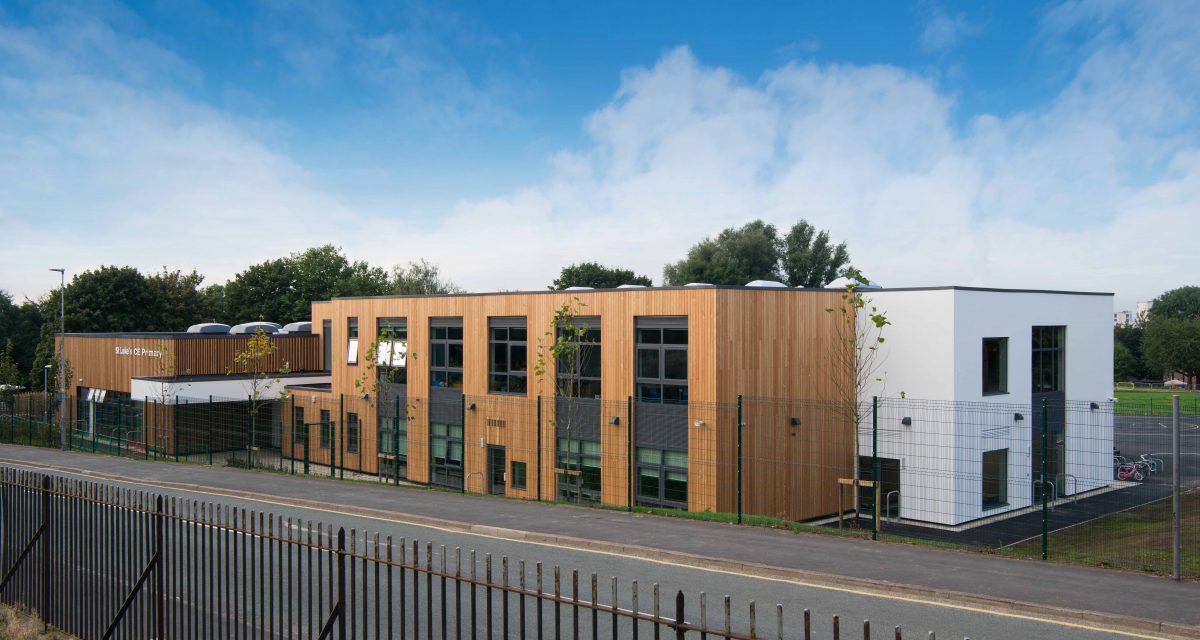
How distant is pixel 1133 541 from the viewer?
58.2ft

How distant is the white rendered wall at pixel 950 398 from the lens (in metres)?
23.2

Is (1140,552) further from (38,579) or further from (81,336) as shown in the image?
(81,336)

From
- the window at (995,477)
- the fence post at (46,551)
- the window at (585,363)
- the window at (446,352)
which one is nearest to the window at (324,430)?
the window at (446,352)

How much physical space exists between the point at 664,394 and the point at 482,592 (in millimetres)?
13336

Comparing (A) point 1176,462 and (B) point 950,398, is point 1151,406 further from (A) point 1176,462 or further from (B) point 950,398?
(A) point 1176,462

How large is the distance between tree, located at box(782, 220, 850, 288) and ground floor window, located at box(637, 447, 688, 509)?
53.3 meters

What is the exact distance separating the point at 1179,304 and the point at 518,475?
402ft

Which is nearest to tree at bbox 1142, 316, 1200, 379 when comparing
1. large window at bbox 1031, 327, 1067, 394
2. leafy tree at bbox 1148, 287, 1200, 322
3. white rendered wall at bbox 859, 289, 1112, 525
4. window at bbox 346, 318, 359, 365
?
leafy tree at bbox 1148, 287, 1200, 322

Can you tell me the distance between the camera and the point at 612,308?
24297mm

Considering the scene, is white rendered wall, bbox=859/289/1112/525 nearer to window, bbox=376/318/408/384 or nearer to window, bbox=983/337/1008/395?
window, bbox=983/337/1008/395

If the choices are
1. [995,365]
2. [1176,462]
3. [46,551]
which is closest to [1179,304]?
[995,365]

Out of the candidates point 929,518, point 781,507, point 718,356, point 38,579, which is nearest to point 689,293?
point 718,356

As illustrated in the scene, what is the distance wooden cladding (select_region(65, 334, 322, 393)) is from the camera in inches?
1423

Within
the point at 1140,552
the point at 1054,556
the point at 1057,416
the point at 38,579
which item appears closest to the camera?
the point at 38,579
